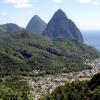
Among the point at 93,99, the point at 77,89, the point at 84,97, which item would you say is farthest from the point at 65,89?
the point at 93,99

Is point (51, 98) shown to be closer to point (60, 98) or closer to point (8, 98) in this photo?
point (60, 98)

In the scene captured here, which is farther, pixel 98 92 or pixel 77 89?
pixel 77 89

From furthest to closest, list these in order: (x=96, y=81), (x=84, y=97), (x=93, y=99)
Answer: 1. (x=96, y=81)
2. (x=84, y=97)
3. (x=93, y=99)

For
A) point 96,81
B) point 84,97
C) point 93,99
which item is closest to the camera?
point 93,99

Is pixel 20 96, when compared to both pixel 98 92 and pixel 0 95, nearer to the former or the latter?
pixel 0 95

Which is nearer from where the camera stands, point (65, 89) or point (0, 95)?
point (0, 95)
